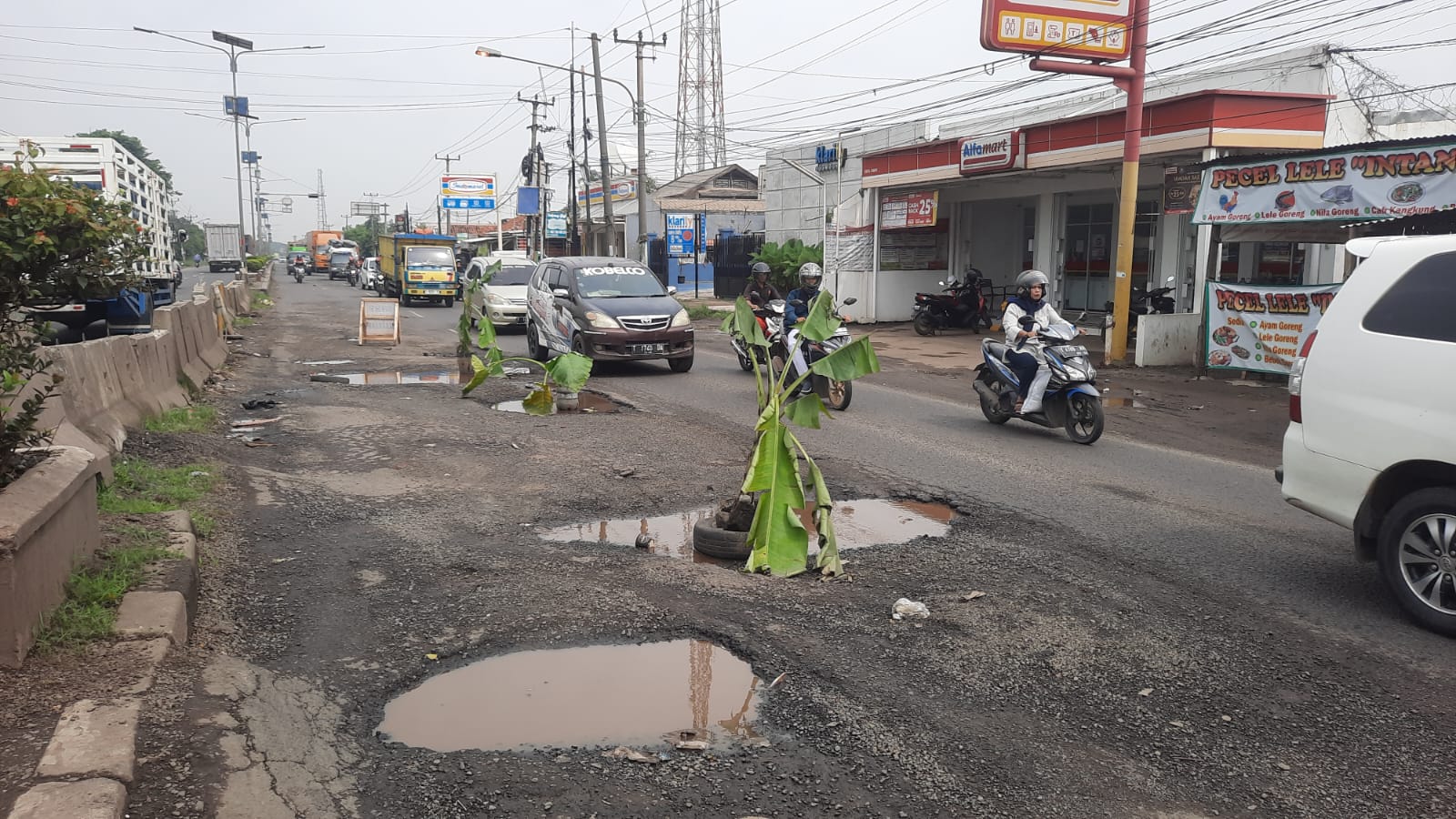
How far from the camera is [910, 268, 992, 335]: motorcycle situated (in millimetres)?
22516

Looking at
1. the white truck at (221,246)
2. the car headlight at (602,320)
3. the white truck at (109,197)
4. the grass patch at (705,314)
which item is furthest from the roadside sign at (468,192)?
the car headlight at (602,320)

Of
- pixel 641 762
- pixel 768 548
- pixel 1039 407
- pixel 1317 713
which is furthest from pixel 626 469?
pixel 1317 713

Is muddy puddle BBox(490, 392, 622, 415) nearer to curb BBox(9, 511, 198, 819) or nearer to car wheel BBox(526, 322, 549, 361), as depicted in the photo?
car wheel BBox(526, 322, 549, 361)

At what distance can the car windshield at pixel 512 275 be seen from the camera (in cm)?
2452

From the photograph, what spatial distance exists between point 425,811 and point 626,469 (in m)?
5.20

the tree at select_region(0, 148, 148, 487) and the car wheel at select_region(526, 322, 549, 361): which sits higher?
the tree at select_region(0, 148, 148, 487)

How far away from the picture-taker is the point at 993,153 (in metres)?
20.7

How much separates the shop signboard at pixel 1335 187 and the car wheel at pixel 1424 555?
8367mm

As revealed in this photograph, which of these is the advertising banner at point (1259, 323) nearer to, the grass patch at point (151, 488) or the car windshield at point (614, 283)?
the car windshield at point (614, 283)

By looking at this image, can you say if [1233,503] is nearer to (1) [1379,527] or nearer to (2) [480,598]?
(1) [1379,527]

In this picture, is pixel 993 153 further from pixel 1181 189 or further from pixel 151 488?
pixel 151 488

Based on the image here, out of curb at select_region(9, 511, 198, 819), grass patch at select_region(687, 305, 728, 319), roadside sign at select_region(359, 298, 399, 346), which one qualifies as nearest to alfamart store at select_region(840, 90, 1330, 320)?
grass patch at select_region(687, 305, 728, 319)

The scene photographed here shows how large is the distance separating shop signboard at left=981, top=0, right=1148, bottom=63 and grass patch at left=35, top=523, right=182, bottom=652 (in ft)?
45.4

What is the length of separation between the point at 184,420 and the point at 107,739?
7326 mm
